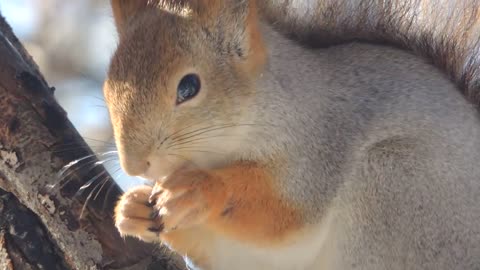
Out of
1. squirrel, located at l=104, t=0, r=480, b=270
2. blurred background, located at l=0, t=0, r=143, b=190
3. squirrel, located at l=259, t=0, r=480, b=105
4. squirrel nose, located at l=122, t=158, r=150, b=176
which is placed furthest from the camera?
blurred background, located at l=0, t=0, r=143, b=190

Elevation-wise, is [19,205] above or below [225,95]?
below

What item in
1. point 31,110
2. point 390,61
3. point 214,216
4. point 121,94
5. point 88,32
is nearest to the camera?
point 121,94

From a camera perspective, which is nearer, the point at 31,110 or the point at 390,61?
the point at 31,110

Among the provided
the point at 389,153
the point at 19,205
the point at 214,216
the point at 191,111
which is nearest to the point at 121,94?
the point at 191,111

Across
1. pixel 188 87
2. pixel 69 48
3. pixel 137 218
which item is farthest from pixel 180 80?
pixel 69 48

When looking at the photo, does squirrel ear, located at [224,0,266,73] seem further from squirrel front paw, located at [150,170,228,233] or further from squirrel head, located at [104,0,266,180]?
squirrel front paw, located at [150,170,228,233]

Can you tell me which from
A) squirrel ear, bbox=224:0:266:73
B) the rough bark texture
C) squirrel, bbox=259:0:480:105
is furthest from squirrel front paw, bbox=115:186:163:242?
squirrel, bbox=259:0:480:105

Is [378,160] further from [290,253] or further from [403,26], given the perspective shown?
[403,26]

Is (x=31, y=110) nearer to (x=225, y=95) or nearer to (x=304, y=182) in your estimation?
(x=225, y=95)
